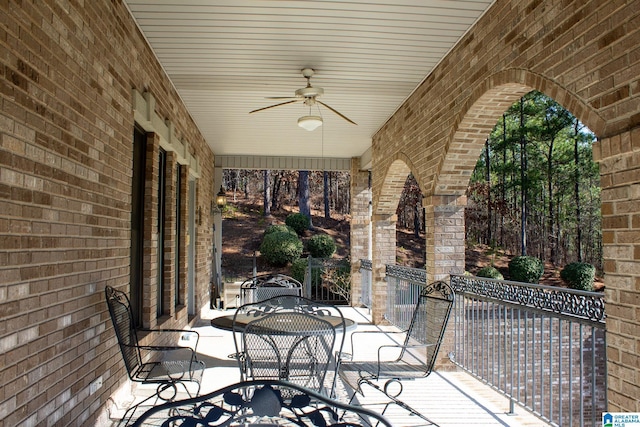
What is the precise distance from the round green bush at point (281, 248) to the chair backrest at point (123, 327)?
12.8 metres

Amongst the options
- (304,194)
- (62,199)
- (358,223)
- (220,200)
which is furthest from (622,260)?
(304,194)

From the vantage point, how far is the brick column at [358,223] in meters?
9.91

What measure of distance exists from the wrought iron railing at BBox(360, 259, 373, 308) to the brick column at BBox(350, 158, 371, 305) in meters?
0.23

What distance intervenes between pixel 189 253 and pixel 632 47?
633cm

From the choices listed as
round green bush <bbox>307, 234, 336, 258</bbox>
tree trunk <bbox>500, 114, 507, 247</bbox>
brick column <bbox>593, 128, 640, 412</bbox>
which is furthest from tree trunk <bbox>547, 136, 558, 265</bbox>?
brick column <bbox>593, 128, 640, 412</bbox>

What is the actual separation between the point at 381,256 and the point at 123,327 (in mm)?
5165

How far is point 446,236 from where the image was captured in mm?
5156

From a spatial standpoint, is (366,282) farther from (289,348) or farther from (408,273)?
(289,348)

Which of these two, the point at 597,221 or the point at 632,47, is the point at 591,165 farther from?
the point at 632,47

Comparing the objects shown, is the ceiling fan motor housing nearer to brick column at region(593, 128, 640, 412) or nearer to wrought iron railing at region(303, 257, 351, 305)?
brick column at region(593, 128, 640, 412)

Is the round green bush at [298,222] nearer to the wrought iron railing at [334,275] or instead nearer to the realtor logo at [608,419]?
the wrought iron railing at [334,275]

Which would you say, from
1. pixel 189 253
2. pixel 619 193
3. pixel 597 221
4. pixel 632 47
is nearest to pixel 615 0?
pixel 632 47

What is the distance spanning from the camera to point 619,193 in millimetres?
2309

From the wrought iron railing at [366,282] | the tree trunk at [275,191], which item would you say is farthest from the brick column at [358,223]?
the tree trunk at [275,191]
